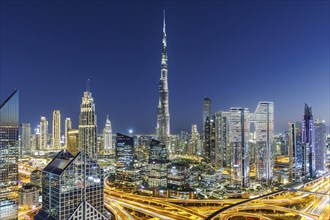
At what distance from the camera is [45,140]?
1992 inches

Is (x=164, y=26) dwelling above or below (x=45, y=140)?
above

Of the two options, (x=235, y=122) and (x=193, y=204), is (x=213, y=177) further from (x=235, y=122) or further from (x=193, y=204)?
(x=235, y=122)

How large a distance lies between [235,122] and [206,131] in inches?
491

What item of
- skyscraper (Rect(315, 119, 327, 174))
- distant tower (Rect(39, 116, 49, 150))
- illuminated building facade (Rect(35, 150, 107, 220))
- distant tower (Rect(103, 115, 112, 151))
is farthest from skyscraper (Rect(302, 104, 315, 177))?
distant tower (Rect(39, 116, 49, 150))

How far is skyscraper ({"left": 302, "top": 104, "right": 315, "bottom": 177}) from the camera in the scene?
27.3 meters

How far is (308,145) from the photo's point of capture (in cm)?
2794

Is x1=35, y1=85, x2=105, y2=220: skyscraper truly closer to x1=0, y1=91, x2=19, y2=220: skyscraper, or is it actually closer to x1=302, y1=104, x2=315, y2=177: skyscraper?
x1=0, y1=91, x2=19, y2=220: skyscraper

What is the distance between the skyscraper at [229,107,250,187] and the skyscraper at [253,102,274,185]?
108 cm

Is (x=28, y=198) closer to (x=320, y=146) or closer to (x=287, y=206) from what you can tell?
(x=287, y=206)

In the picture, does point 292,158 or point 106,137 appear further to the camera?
point 106,137

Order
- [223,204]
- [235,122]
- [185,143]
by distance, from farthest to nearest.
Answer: [185,143], [235,122], [223,204]

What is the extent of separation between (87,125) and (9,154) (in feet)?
71.6

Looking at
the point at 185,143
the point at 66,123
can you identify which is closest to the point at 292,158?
Answer: the point at 185,143

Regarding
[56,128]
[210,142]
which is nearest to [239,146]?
[210,142]
